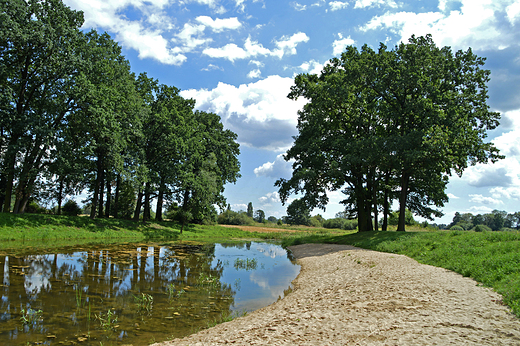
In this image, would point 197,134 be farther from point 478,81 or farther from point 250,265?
point 478,81

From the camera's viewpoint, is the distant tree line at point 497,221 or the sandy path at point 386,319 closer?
the sandy path at point 386,319

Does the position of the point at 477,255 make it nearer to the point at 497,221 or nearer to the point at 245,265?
the point at 245,265

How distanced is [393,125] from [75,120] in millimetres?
33458

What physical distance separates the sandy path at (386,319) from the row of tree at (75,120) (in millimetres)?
27149

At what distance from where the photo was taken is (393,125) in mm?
30328

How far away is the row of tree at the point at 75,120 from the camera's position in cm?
2491

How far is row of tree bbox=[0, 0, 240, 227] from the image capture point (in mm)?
24906

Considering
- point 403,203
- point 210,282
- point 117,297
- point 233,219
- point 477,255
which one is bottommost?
point 233,219

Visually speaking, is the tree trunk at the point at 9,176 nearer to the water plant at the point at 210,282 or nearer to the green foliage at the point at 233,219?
the water plant at the point at 210,282

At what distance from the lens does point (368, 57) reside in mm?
29688

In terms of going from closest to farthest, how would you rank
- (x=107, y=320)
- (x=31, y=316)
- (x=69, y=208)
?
(x=31, y=316), (x=107, y=320), (x=69, y=208)

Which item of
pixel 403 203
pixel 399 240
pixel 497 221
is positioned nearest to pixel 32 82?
pixel 399 240

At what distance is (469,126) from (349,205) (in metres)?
15.6

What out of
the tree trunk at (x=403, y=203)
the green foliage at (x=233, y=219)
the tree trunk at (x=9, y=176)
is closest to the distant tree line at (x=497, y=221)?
the tree trunk at (x=403, y=203)
